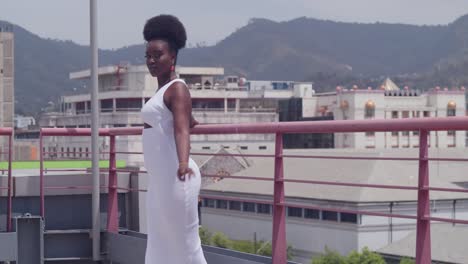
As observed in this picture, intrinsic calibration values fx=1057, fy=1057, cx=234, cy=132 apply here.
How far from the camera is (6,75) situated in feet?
340

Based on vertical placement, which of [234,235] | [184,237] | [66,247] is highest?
[184,237]

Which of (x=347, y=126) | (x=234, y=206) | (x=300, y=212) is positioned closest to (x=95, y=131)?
(x=347, y=126)

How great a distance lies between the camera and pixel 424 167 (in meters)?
5.79

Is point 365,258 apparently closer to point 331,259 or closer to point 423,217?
point 331,259

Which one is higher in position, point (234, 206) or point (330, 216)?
point (330, 216)

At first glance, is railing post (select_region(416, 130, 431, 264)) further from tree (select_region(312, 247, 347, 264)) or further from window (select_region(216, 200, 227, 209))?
window (select_region(216, 200, 227, 209))

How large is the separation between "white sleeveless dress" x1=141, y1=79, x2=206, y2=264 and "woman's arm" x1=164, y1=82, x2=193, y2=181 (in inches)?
1.5

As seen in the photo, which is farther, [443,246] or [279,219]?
[443,246]

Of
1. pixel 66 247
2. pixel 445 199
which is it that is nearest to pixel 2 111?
pixel 445 199

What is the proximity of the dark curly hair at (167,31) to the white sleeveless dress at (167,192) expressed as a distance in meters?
0.26

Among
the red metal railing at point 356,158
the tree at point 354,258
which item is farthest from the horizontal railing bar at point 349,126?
the tree at point 354,258

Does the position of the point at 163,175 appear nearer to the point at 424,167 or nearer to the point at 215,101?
the point at 424,167

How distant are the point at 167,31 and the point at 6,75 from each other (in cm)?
10099

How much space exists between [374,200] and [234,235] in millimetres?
12485
